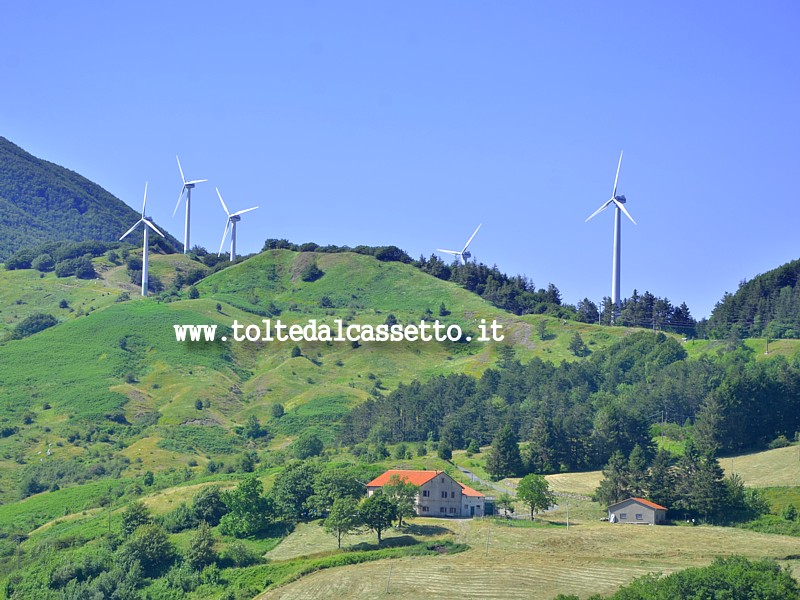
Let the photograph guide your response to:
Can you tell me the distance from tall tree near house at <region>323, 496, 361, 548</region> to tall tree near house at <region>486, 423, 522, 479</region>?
27.0 metres

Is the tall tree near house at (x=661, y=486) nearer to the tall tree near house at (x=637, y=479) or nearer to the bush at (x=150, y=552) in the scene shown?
the tall tree near house at (x=637, y=479)

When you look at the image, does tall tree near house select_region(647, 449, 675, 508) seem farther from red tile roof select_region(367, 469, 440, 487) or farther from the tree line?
red tile roof select_region(367, 469, 440, 487)

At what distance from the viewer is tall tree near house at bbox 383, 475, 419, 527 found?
350 ft

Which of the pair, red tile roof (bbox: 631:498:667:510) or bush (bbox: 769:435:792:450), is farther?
bush (bbox: 769:435:792:450)

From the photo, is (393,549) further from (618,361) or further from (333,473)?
(618,361)

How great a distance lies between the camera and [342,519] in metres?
103

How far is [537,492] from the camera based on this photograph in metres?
110

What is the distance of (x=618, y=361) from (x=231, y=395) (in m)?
54.4

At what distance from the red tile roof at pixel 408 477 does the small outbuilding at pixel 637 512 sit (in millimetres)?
15914

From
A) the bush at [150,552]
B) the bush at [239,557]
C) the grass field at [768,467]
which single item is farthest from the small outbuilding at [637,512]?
the bush at [150,552]

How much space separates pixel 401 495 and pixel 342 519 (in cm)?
787

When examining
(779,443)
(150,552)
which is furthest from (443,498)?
(779,443)

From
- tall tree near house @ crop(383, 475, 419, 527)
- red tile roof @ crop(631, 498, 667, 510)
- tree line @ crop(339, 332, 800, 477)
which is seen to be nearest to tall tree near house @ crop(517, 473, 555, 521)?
red tile roof @ crop(631, 498, 667, 510)

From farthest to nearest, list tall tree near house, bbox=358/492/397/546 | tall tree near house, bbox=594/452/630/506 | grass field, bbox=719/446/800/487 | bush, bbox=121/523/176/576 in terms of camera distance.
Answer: grass field, bbox=719/446/800/487 < tall tree near house, bbox=594/452/630/506 < bush, bbox=121/523/176/576 < tall tree near house, bbox=358/492/397/546
